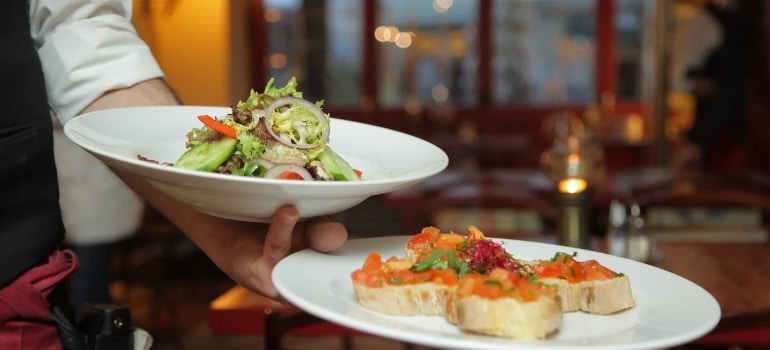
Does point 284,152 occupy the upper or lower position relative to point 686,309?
upper

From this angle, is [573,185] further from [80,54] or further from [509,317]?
[509,317]

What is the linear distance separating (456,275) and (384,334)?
250 millimetres

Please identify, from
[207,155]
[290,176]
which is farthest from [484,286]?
[207,155]

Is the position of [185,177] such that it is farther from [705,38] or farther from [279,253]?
[705,38]

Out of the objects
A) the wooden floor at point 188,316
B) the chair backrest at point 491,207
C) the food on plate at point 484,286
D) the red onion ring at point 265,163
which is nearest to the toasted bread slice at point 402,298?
the food on plate at point 484,286

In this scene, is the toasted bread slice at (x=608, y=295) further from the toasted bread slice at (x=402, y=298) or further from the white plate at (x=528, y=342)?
the toasted bread slice at (x=402, y=298)

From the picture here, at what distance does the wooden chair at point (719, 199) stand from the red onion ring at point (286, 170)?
1239 millimetres

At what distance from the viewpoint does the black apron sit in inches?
46.0

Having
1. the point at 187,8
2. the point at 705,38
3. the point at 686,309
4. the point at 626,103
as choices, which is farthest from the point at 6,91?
the point at 626,103

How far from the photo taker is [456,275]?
3.35 feet

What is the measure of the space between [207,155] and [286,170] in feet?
0.31

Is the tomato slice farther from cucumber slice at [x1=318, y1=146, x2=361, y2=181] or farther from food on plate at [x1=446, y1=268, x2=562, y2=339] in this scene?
food on plate at [x1=446, y1=268, x2=562, y2=339]

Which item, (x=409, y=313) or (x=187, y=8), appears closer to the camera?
(x=409, y=313)

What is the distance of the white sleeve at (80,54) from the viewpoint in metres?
1.36
